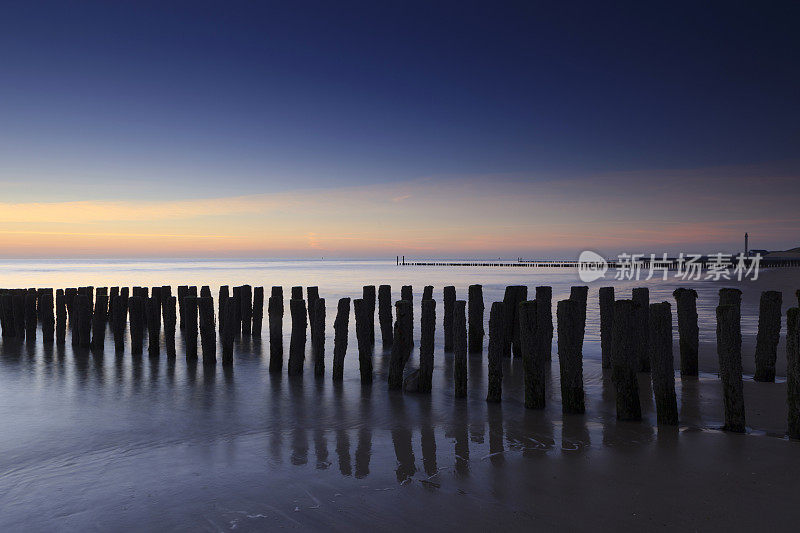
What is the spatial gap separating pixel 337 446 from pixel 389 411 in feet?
4.67

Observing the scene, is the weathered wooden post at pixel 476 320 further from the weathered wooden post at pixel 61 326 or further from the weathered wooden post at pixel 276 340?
the weathered wooden post at pixel 61 326

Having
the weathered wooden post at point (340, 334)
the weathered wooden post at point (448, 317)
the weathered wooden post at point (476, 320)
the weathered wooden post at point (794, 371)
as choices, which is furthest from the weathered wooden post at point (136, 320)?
Result: the weathered wooden post at point (794, 371)

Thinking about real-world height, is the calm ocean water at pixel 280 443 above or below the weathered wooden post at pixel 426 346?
below

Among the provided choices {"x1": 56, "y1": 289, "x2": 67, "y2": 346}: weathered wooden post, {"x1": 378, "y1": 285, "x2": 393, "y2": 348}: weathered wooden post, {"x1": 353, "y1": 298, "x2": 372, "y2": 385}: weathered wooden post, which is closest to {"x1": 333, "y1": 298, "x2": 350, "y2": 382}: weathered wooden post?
{"x1": 353, "y1": 298, "x2": 372, "y2": 385}: weathered wooden post

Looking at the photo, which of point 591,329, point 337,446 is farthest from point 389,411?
point 591,329

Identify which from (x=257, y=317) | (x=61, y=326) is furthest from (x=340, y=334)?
(x=61, y=326)

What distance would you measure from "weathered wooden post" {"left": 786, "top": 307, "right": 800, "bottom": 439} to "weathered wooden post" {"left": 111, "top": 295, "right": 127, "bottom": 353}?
10.8m

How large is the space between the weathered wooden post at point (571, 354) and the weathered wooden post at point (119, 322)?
28.5ft

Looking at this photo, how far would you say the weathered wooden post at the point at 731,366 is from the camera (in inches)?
217

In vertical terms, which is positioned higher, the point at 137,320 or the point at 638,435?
the point at 137,320

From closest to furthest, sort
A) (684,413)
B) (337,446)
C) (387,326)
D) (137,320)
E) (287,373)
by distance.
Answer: (337,446) → (684,413) → (287,373) → (137,320) → (387,326)

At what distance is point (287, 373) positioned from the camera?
30.3 feet

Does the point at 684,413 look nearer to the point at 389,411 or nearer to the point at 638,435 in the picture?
the point at 638,435

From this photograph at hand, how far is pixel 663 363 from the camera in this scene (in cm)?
582
